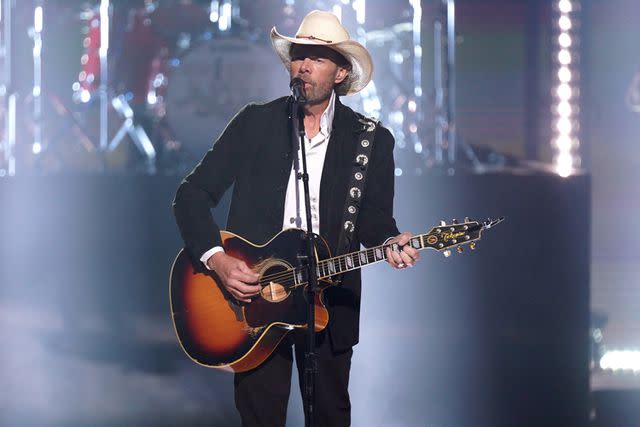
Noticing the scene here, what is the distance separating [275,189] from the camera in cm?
383

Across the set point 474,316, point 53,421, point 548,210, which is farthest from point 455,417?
point 53,421

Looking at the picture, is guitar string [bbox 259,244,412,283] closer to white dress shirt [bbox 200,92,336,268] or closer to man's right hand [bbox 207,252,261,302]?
man's right hand [bbox 207,252,261,302]

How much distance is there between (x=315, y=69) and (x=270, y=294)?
884 millimetres

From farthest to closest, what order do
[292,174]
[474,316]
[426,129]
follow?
1. [426,129]
2. [474,316]
3. [292,174]

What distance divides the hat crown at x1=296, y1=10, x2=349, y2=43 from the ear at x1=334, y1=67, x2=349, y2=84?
0.15 meters

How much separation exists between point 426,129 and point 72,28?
11.4 ft

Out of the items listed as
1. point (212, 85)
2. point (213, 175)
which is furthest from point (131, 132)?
point (213, 175)

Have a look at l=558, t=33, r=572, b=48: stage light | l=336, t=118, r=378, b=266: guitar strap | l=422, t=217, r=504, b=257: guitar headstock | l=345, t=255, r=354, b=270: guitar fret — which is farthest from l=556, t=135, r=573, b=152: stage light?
l=345, t=255, r=354, b=270: guitar fret

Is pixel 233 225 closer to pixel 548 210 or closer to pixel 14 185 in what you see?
pixel 548 210

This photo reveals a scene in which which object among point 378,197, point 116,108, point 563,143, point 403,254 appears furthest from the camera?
point 116,108

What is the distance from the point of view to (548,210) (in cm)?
625

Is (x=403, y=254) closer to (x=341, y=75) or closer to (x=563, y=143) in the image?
(x=341, y=75)

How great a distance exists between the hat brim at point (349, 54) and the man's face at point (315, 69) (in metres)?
0.04

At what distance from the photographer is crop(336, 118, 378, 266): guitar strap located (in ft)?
12.4
